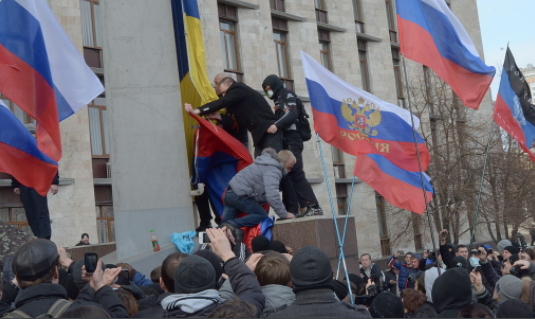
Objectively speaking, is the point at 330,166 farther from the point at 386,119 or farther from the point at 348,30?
the point at 386,119

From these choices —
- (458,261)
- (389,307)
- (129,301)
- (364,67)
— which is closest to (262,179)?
(458,261)

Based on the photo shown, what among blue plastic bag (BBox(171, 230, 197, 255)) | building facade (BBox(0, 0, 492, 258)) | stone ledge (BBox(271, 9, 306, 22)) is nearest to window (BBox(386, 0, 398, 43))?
building facade (BBox(0, 0, 492, 258))

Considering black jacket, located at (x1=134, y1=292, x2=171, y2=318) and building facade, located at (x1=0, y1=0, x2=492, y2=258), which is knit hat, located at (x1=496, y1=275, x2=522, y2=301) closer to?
black jacket, located at (x1=134, y1=292, x2=171, y2=318)

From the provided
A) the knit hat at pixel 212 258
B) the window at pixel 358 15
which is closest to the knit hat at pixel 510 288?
the knit hat at pixel 212 258

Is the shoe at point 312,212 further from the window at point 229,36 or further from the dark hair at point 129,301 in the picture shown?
the window at point 229,36

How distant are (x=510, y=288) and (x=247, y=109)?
171 inches

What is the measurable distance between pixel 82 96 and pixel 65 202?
13.9m

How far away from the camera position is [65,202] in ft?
69.9

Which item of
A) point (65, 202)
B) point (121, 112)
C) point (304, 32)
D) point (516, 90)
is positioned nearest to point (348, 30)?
point (304, 32)

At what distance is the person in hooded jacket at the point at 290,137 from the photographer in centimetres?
996

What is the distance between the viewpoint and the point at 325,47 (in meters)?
31.4

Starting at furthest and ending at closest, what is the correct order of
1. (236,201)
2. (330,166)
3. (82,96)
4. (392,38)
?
(392,38) → (330,166) → (236,201) → (82,96)

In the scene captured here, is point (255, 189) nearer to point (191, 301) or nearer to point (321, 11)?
point (191, 301)

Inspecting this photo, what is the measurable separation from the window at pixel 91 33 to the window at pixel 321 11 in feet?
33.1
